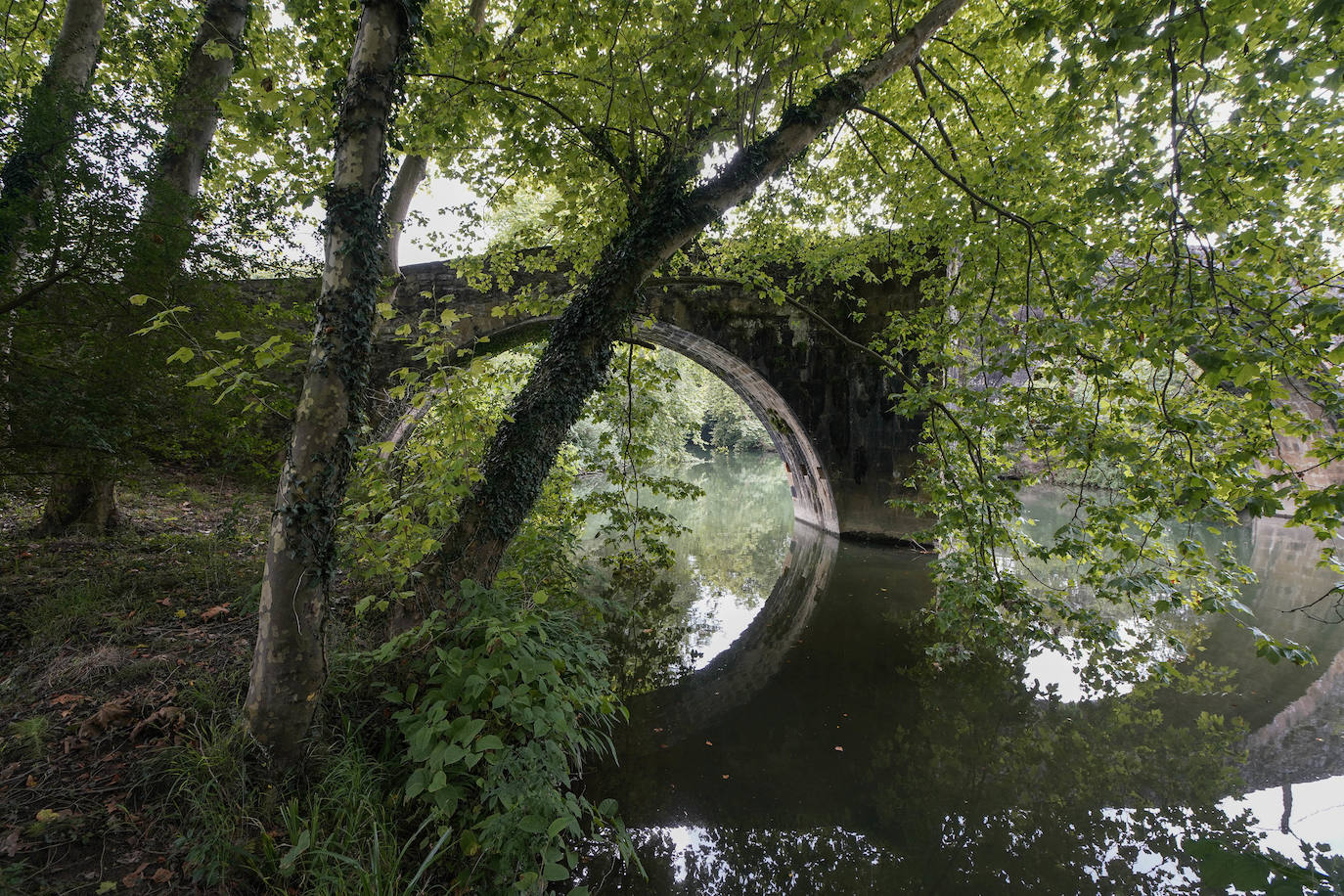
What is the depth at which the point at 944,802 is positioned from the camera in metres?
3.02

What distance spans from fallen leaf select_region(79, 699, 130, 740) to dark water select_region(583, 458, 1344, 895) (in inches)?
76.6

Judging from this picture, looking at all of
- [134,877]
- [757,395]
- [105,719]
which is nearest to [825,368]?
[757,395]

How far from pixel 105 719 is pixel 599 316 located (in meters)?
2.60

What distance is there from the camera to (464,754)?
6.14 feet

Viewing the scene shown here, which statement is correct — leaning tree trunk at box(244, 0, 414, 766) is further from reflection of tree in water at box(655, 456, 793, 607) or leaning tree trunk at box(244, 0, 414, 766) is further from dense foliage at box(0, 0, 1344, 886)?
reflection of tree in water at box(655, 456, 793, 607)

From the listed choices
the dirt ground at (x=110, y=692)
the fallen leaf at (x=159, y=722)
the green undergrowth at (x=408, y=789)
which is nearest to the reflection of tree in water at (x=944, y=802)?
the green undergrowth at (x=408, y=789)

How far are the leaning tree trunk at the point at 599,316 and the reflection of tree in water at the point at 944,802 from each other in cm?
154

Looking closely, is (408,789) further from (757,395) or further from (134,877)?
(757,395)

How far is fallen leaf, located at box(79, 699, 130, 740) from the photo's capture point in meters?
2.04

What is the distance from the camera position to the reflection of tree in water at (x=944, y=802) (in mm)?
2521

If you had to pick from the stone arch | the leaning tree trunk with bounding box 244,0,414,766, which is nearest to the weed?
the leaning tree trunk with bounding box 244,0,414,766

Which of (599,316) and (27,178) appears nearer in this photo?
(599,316)

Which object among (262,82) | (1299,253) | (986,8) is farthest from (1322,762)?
(262,82)

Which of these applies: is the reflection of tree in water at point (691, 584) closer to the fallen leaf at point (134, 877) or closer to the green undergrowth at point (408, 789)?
the green undergrowth at point (408, 789)
